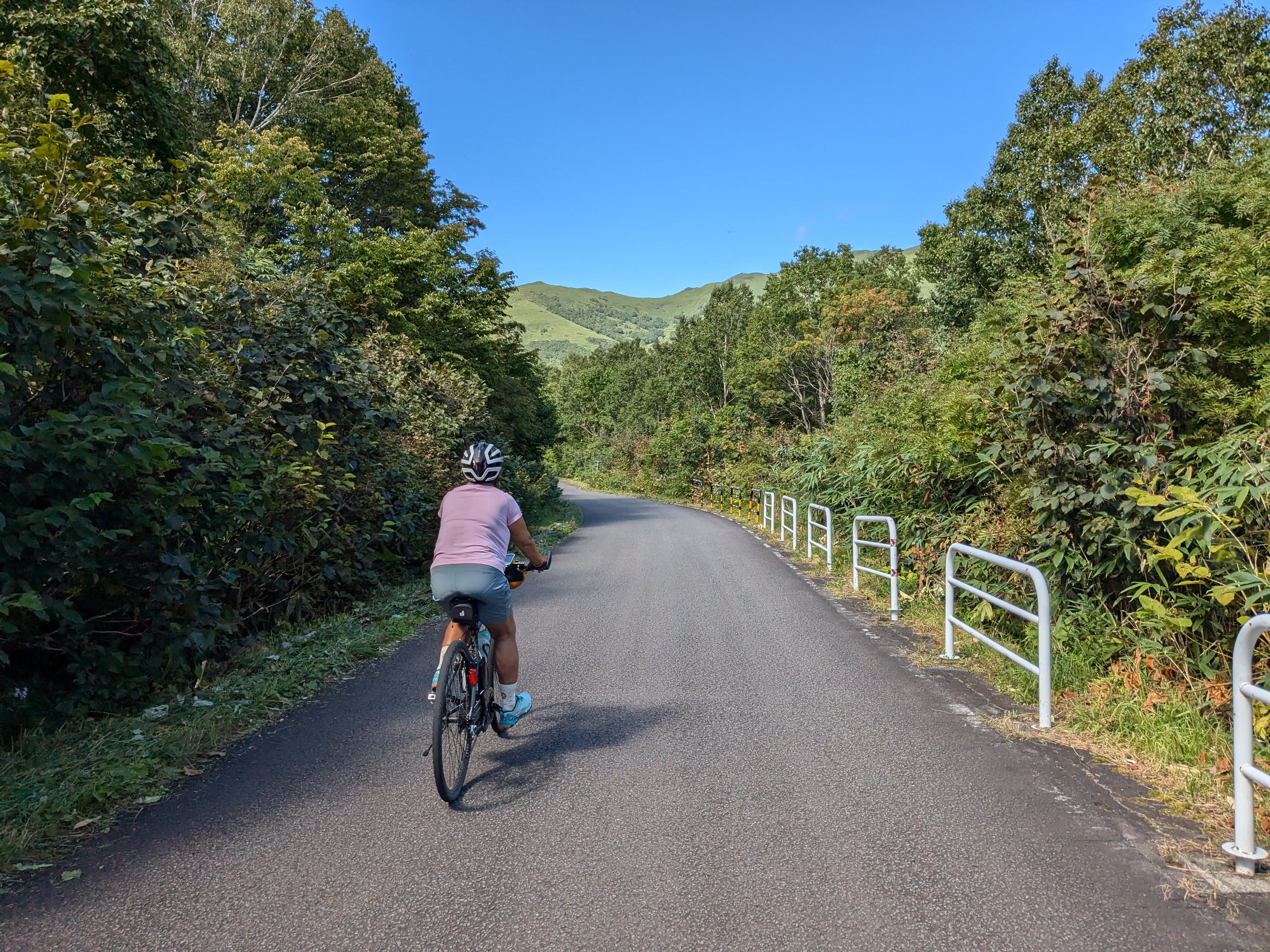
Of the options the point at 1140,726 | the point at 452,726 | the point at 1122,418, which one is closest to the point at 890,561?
the point at 1122,418

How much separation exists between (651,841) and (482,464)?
87.6 inches

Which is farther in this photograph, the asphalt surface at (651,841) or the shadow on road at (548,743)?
the shadow on road at (548,743)

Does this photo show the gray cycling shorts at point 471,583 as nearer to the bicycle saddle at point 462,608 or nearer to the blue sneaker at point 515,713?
the bicycle saddle at point 462,608

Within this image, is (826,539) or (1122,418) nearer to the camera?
(1122,418)

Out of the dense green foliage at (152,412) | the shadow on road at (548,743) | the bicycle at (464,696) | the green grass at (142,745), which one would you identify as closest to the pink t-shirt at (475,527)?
the bicycle at (464,696)

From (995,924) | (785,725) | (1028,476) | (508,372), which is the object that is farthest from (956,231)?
(995,924)

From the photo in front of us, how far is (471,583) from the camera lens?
4281 millimetres

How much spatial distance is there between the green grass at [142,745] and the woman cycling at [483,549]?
172cm

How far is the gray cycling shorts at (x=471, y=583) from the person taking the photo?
4281mm

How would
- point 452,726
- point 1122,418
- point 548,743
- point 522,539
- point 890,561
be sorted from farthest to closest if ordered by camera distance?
point 890,561 < point 1122,418 < point 548,743 < point 522,539 < point 452,726

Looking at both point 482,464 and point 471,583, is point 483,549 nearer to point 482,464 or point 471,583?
point 471,583

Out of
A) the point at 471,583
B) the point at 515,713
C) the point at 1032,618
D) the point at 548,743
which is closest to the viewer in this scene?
the point at 471,583

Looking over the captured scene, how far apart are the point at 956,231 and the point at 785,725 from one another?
2796 centimetres

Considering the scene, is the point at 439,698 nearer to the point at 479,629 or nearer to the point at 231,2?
the point at 479,629
